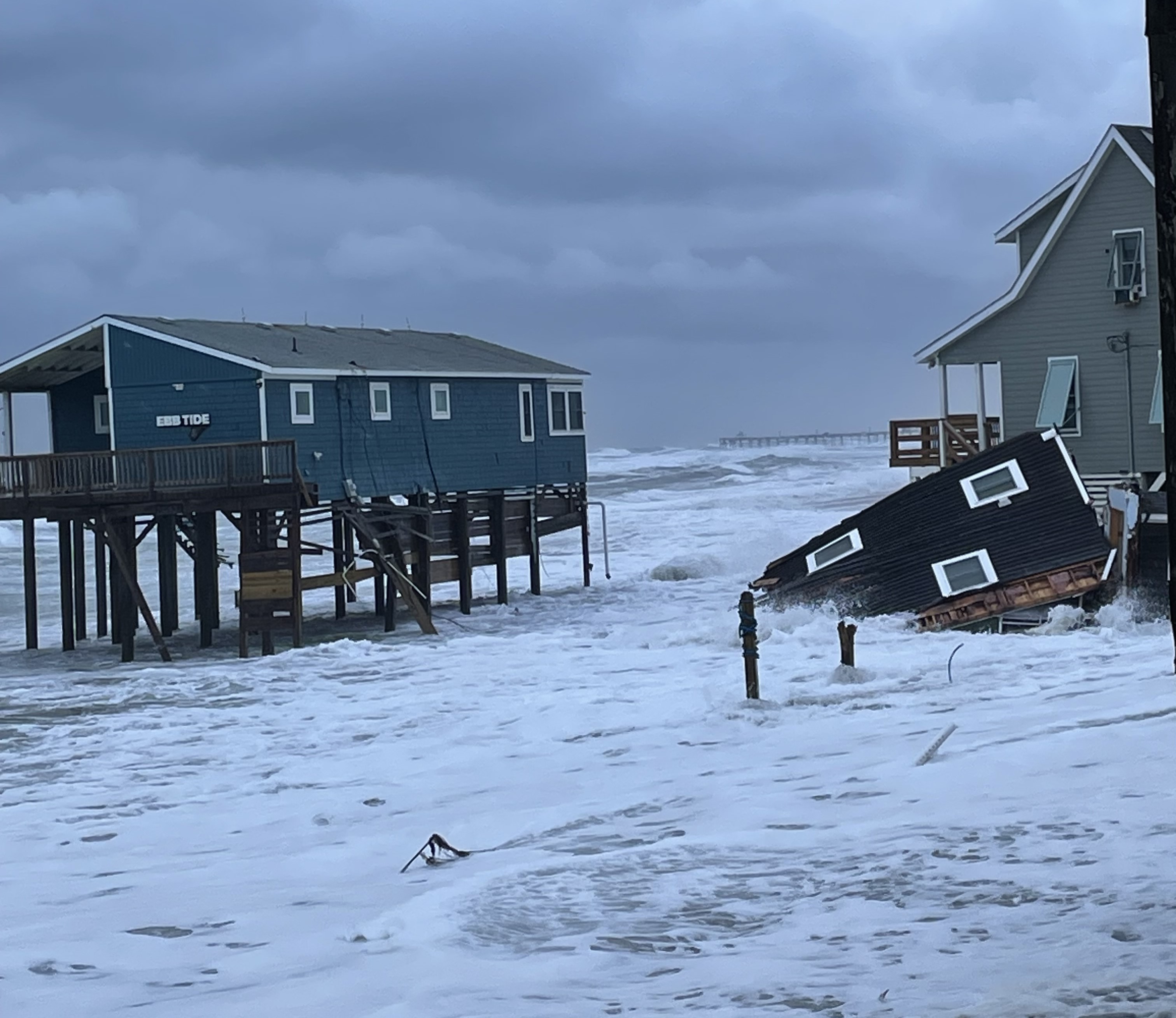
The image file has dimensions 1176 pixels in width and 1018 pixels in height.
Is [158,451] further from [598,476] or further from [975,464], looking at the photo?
[598,476]

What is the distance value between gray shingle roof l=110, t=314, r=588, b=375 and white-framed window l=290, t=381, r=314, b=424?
40 cm

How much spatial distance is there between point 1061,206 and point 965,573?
9952 mm

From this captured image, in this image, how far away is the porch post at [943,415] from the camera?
111 feet

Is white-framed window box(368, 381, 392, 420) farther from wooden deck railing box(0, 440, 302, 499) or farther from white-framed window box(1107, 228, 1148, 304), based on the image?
white-framed window box(1107, 228, 1148, 304)

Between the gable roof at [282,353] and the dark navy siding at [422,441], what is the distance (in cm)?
31

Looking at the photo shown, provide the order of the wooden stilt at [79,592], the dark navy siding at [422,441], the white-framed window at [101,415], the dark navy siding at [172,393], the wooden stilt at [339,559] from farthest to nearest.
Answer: the white-framed window at [101,415]
the wooden stilt at [79,592]
the wooden stilt at [339,559]
the dark navy siding at [422,441]
the dark navy siding at [172,393]

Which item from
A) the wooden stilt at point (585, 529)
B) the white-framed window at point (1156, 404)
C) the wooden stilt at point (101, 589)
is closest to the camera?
the white-framed window at point (1156, 404)

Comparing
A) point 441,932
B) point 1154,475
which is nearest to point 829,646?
point 1154,475

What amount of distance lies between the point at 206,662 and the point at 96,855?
1709 centimetres

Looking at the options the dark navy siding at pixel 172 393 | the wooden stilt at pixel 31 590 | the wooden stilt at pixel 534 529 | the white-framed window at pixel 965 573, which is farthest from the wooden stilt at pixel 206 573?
the white-framed window at pixel 965 573

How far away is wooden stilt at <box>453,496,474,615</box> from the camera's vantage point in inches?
1474

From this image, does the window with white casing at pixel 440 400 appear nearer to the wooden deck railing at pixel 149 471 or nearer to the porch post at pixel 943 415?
the wooden deck railing at pixel 149 471

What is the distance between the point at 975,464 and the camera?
94.3 ft

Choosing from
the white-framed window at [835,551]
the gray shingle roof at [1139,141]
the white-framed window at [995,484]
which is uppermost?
the gray shingle roof at [1139,141]
